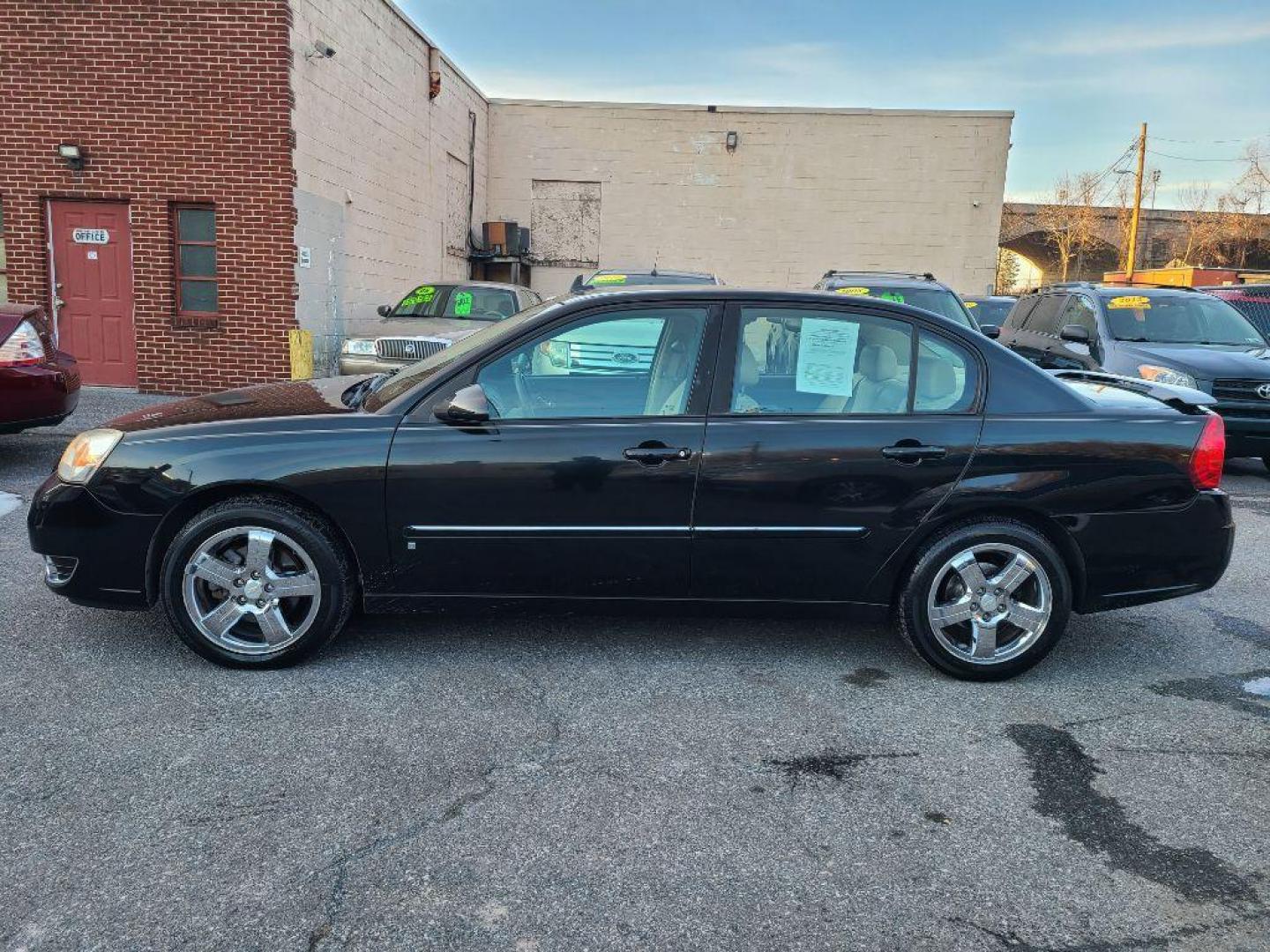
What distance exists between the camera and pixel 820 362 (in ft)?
13.4

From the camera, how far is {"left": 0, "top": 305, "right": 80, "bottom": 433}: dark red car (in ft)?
23.4

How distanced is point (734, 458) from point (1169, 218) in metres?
49.6

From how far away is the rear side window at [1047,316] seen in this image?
1088cm

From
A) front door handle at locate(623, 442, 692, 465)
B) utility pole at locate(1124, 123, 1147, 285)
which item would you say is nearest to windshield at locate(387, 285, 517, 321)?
front door handle at locate(623, 442, 692, 465)

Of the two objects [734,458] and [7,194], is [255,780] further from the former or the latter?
[7,194]

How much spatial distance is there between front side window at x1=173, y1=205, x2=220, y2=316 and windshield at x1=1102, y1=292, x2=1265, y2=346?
10591 millimetres

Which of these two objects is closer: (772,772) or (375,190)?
(772,772)

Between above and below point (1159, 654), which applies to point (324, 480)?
above

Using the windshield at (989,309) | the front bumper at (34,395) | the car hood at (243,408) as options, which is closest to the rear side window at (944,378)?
the car hood at (243,408)

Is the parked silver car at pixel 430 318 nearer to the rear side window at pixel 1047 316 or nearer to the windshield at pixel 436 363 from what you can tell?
the rear side window at pixel 1047 316

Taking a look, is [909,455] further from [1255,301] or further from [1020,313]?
[1255,301]

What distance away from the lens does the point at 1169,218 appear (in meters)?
45.2

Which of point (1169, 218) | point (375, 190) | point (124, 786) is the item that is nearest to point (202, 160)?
point (375, 190)

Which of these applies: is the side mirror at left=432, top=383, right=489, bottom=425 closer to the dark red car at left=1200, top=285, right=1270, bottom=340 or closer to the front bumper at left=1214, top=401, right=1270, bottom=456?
the front bumper at left=1214, top=401, right=1270, bottom=456
